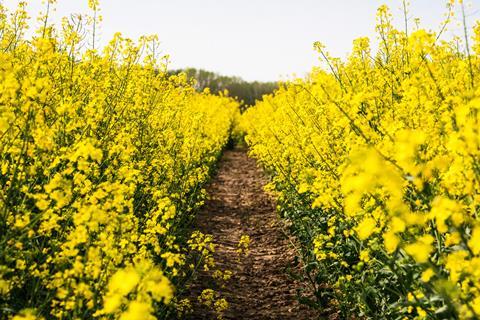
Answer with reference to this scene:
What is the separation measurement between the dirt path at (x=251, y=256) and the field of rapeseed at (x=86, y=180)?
66 cm

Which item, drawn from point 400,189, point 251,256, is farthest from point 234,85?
point 400,189

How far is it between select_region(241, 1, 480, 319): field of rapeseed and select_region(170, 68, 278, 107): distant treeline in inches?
1143

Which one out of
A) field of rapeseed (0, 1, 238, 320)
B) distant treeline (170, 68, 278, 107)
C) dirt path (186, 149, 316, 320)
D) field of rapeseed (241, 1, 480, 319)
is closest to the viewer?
field of rapeseed (241, 1, 480, 319)

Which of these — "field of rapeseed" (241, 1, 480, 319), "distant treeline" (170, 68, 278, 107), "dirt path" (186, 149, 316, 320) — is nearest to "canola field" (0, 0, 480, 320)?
"field of rapeseed" (241, 1, 480, 319)

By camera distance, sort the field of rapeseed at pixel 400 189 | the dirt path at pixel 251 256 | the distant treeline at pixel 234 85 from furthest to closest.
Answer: the distant treeline at pixel 234 85 < the dirt path at pixel 251 256 < the field of rapeseed at pixel 400 189

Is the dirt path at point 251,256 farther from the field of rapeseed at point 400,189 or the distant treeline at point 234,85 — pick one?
the distant treeline at point 234,85

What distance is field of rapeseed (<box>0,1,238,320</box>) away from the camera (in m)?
2.85

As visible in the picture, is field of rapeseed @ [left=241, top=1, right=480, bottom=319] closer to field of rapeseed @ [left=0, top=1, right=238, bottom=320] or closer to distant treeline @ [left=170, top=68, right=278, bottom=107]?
field of rapeseed @ [left=0, top=1, right=238, bottom=320]

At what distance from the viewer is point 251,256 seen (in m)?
7.37

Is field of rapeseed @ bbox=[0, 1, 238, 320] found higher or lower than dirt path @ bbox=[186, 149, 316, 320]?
higher

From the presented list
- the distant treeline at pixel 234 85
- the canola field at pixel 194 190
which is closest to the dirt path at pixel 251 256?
the canola field at pixel 194 190

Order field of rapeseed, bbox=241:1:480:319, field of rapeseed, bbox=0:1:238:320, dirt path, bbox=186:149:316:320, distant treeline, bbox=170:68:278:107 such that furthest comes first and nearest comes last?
1. distant treeline, bbox=170:68:278:107
2. dirt path, bbox=186:149:316:320
3. field of rapeseed, bbox=0:1:238:320
4. field of rapeseed, bbox=241:1:480:319

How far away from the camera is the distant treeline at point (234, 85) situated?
122 feet

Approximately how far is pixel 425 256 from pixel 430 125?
2.22 meters
